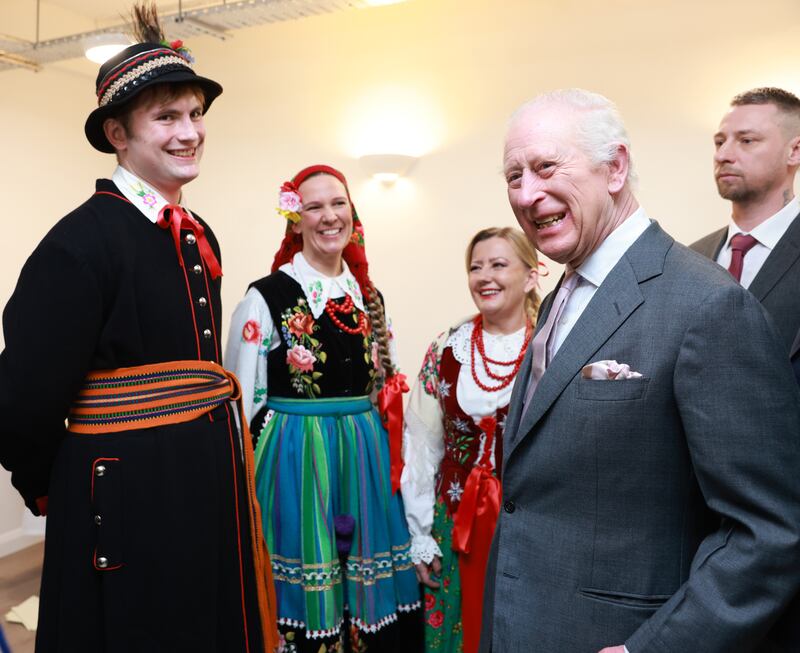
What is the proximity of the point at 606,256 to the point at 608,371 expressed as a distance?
0.74ft

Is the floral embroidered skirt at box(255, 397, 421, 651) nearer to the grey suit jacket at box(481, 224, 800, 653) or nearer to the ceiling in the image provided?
the grey suit jacket at box(481, 224, 800, 653)

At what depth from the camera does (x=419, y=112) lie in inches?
176

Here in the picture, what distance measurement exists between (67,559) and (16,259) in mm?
3254

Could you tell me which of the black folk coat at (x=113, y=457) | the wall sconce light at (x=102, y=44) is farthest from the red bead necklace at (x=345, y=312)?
the wall sconce light at (x=102, y=44)

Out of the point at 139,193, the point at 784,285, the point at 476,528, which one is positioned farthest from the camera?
the point at 476,528

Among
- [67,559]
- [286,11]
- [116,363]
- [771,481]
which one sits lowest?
[67,559]

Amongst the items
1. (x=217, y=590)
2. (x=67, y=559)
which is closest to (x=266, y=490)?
(x=217, y=590)

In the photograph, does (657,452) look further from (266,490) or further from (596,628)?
(266,490)

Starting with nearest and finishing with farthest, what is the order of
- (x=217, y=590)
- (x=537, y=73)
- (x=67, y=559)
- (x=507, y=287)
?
(x=67, y=559)
(x=217, y=590)
(x=507, y=287)
(x=537, y=73)

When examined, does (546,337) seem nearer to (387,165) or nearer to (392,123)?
(387,165)

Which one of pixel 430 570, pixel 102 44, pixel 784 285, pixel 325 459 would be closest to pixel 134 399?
pixel 325 459

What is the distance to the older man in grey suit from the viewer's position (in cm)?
101

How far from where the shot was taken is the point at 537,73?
4.12m

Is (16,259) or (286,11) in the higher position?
(286,11)
